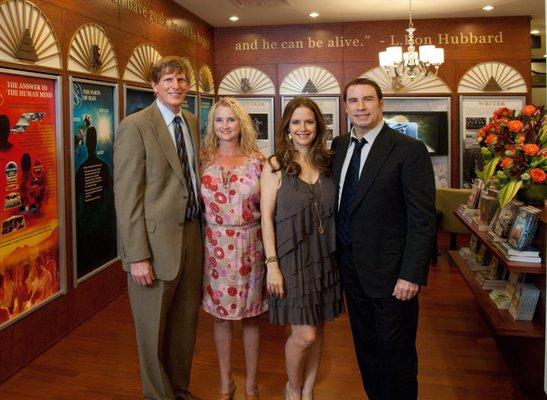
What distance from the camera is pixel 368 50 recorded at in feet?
23.0

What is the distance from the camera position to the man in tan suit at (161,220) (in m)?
2.18

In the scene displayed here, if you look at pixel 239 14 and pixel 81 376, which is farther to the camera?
pixel 239 14

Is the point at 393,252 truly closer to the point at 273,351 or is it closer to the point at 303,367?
the point at 303,367

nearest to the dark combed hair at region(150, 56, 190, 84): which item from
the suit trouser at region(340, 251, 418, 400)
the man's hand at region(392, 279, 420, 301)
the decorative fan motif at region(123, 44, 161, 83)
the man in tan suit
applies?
the man in tan suit

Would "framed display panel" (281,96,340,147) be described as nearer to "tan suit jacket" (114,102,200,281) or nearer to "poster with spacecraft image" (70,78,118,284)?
"poster with spacecraft image" (70,78,118,284)

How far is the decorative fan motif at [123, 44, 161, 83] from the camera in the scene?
14.6ft

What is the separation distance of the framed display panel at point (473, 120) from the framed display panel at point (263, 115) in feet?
9.21

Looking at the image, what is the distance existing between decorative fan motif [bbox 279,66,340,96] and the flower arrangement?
4.30 meters

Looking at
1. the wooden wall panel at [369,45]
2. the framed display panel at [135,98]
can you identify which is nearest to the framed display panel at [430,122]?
the wooden wall panel at [369,45]

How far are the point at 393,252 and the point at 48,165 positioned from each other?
247 centimetres

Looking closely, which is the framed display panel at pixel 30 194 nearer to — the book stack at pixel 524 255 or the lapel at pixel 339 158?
the lapel at pixel 339 158

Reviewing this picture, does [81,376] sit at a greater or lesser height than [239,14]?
lesser

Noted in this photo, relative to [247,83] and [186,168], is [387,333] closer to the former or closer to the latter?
[186,168]

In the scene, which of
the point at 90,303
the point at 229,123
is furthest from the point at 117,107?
the point at 229,123
